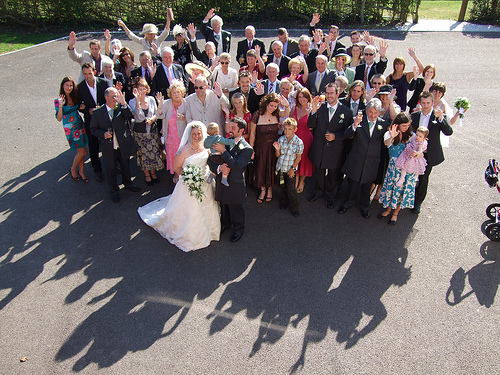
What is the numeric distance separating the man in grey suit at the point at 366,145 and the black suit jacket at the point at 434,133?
56cm

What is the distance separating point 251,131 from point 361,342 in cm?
376

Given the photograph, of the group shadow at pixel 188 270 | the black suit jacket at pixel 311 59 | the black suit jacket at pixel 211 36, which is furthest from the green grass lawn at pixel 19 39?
the black suit jacket at pixel 311 59

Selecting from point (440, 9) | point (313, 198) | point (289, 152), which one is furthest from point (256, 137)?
point (440, 9)

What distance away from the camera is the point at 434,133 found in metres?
6.40

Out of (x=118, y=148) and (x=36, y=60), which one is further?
(x=36, y=60)

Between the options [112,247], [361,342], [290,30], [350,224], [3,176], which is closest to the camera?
[361,342]

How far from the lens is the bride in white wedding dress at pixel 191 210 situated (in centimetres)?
594

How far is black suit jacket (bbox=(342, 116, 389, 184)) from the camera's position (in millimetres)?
6266

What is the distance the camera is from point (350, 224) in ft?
22.1

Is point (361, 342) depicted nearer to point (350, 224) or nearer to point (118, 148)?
point (350, 224)

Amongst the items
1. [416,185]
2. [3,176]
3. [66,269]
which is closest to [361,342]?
[416,185]

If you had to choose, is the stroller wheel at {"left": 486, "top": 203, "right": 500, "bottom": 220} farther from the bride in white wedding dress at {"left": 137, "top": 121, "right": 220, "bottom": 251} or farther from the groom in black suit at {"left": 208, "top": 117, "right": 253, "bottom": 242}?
the bride in white wedding dress at {"left": 137, "top": 121, "right": 220, "bottom": 251}

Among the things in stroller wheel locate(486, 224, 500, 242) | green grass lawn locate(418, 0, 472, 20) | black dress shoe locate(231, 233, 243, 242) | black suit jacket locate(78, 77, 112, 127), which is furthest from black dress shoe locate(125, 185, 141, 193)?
green grass lawn locate(418, 0, 472, 20)

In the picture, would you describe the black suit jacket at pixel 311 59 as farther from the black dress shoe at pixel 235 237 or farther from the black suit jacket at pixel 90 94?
the black dress shoe at pixel 235 237
